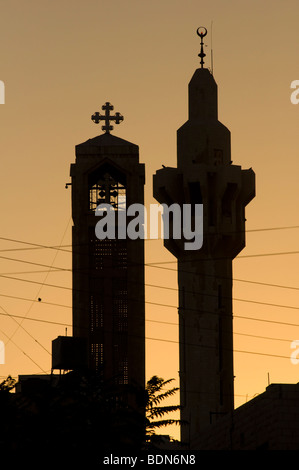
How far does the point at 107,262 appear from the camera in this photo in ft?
459

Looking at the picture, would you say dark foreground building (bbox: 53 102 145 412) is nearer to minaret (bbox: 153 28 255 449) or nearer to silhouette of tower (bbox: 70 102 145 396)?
silhouette of tower (bbox: 70 102 145 396)

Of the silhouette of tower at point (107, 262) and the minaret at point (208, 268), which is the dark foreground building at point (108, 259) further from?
the minaret at point (208, 268)

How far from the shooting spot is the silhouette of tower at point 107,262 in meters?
137

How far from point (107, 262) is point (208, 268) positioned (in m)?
22.9

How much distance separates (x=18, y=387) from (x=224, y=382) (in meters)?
15.2

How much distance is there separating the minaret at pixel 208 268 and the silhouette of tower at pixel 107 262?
18536mm

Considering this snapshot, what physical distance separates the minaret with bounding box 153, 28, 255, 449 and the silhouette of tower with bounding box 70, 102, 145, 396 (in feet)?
60.8

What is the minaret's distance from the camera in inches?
4579

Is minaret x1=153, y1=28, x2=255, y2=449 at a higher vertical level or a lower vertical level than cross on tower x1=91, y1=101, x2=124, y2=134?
lower
